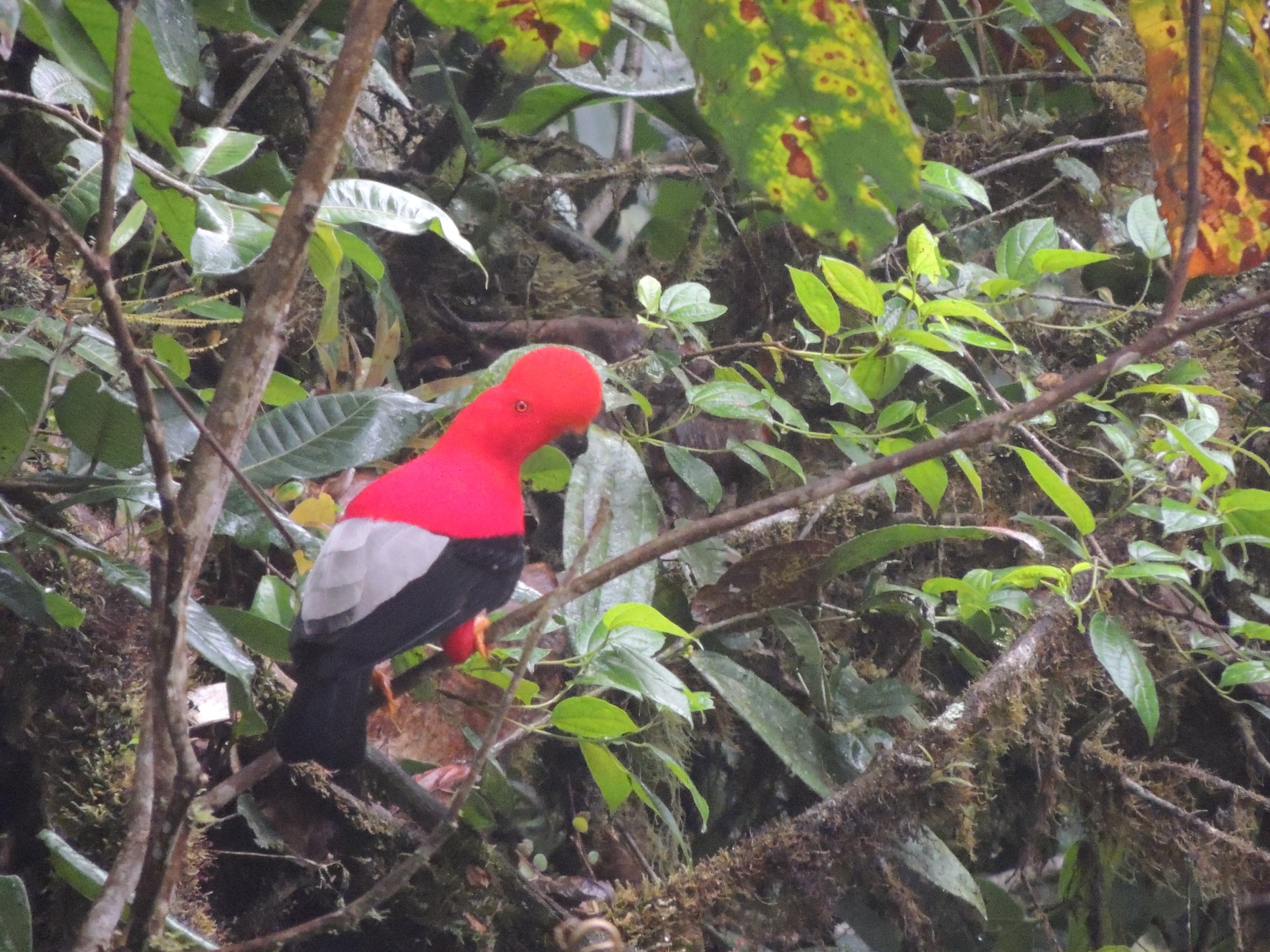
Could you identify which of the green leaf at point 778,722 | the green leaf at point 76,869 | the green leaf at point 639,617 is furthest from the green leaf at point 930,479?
the green leaf at point 76,869

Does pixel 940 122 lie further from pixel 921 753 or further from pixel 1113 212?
pixel 921 753

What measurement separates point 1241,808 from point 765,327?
1.47m

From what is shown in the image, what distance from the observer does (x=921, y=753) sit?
5.57ft

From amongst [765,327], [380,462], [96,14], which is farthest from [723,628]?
[96,14]

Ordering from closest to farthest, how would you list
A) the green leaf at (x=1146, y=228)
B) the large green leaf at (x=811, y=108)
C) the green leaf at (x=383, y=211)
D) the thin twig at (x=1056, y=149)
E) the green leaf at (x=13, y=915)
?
the large green leaf at (x=811, y=108) → the green leaf at (x=13, y=915) → the green leaf at (x=383, y=211) → the green leaf at (x=1146, y=228) → the thin twig at (x=1056, y=149)

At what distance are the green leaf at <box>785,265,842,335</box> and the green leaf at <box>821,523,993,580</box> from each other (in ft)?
1.18

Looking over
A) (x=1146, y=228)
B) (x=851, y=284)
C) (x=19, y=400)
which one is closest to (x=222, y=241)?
(x=19, y=400)

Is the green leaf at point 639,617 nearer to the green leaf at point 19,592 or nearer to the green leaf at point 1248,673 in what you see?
the green leaf at point 19,592

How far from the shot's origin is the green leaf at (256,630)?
1.33 meters

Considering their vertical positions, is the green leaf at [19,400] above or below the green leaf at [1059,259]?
above

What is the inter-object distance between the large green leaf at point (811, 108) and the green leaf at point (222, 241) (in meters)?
0.85

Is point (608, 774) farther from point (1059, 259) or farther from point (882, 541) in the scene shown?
point (1059, 259)

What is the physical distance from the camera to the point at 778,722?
188cm

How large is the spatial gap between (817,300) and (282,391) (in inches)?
36.8
